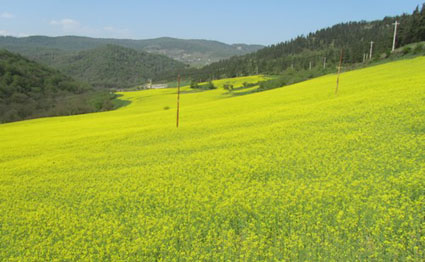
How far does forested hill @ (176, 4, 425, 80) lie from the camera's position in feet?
240

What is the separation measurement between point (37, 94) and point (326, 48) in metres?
143

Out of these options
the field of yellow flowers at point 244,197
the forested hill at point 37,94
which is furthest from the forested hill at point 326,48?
the forested hill at point 37,94

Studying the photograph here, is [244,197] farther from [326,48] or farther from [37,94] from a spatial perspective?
[326,48]

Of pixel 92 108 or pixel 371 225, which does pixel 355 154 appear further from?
pixel 92 108

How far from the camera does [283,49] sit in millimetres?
184375

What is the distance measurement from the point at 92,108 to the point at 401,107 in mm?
68052

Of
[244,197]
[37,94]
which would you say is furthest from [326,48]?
[244,197]

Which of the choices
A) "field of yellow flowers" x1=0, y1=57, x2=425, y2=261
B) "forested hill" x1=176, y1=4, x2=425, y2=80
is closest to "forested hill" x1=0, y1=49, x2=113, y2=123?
"field of yellow flowers" x1=0, y1=57, x2=425, y2=261

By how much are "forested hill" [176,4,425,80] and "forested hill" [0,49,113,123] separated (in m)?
63.8

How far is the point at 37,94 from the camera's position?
3578 inches

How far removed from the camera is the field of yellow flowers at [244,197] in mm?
7352

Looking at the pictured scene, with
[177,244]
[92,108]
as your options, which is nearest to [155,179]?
[177,244]

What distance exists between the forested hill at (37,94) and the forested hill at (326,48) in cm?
6378

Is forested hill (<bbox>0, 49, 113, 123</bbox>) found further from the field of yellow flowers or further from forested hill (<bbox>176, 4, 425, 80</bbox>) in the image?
forested hill (<bbox>176, 4, 425, 80</bbox>)
